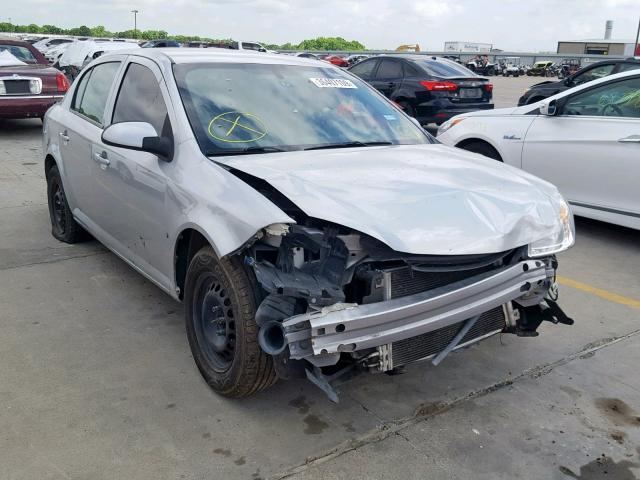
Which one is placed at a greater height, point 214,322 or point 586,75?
point 586,75

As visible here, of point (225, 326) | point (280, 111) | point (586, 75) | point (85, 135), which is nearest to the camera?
point (225, 326)

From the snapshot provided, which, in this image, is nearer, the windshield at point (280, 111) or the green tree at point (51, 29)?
the windshield at point (280, 111)

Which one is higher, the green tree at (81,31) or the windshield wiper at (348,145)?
the green tree at (81,31)

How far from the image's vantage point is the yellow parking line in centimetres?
466

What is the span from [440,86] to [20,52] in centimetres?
851

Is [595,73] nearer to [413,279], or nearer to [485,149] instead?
[485,149]

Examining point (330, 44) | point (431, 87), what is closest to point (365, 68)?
point (431, 87)

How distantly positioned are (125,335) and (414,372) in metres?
1.83

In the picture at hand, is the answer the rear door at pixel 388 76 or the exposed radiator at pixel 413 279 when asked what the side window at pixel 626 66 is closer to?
the rear door at pixel 388 76

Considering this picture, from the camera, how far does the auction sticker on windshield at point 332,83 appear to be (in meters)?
4.21

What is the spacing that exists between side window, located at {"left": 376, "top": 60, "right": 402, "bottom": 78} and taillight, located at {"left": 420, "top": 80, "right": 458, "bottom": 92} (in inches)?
35.5

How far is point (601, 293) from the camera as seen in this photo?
15.9 ft

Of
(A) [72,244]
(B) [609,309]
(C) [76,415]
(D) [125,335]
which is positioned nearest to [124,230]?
(D) [125,335]

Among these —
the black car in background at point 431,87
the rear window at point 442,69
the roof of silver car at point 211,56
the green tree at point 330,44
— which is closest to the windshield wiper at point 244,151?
the roof of silver car at point 211,56
